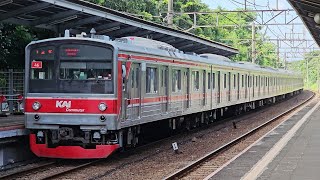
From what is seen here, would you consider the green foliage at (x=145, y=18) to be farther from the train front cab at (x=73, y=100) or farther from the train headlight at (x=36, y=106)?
the train headlight at (x=36, y=106)

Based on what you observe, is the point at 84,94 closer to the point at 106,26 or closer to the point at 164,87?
the point at 164,87

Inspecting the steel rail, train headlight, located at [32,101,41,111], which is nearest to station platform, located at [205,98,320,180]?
the steel rail

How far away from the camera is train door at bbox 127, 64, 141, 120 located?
12680 millimetres

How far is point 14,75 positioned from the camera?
18.6 metres

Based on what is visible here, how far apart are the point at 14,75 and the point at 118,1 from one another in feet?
57.3

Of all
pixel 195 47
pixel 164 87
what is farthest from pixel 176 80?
pixel 195 47

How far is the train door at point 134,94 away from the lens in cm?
1268

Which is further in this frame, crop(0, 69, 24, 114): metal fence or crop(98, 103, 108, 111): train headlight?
crop(0, 69, 24, 114): metal fence

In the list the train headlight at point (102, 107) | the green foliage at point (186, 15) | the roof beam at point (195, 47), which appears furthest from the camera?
the green foliage at point (186, 15)

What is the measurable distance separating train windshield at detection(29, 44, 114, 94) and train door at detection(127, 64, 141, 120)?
84cm

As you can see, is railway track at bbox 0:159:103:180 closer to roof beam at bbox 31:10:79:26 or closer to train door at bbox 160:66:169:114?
train door at bbox 160:66:169:114

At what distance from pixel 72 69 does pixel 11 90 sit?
22.4 ft

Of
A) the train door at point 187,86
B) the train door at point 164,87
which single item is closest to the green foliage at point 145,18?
the train door at point 187,86

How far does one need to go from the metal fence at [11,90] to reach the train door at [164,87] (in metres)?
5.41
